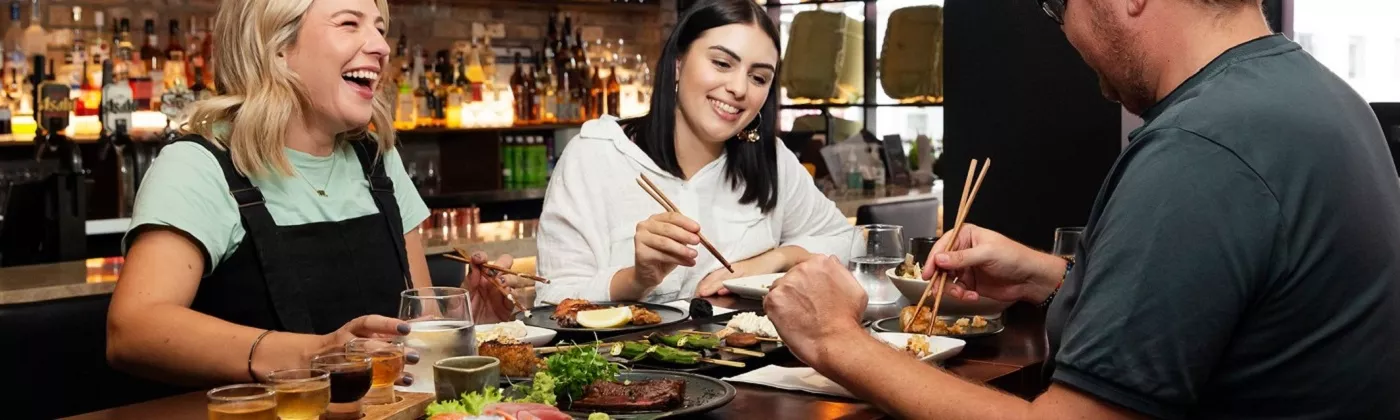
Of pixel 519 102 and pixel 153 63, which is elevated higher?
pixel 153 63

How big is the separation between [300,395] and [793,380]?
0.70m

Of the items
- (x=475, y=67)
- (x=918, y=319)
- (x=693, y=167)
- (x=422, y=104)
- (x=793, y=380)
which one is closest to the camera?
(x=793, y=380)

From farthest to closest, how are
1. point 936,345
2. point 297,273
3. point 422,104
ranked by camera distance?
point 422,104, point 297,273, point 936,345

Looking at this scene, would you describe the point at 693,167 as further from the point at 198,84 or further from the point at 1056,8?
the point at 198,84

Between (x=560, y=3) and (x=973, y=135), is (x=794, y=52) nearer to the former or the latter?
(x=560, y=3)

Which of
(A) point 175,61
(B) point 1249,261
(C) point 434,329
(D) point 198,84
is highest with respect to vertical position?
(A) point 175,61

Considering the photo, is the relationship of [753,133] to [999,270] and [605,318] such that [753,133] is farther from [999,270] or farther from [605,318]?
[999,270]

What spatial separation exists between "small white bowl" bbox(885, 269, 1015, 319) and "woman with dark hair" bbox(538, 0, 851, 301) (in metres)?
0.70

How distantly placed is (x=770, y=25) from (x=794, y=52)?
13.2 ft

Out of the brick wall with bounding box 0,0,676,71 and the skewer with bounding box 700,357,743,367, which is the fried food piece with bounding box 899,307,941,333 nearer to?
the skewer with bounding box 700,357,743,367

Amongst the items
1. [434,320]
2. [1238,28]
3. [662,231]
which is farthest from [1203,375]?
[662,231]

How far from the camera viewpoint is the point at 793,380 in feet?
6.24

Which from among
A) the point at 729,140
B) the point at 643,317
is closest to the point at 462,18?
the point at 729,140

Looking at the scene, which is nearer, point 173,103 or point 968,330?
point 968,330
